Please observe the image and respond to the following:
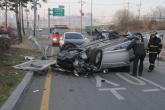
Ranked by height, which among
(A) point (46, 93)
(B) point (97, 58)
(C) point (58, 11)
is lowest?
(A) point (46, 93)

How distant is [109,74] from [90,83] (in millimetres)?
2498

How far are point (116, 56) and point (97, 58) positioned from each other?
3.20 feet

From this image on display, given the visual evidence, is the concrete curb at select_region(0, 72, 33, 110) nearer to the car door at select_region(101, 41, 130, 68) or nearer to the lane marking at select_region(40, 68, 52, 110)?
the lane marking at select_region(40, 68, 52, 110)

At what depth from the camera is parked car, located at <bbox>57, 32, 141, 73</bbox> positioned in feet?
47.4

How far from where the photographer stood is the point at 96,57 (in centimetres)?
1450

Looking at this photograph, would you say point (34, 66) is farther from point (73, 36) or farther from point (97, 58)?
point (73, 36)

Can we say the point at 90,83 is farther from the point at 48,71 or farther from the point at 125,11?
the point at 125,11

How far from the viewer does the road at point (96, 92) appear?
30.0 feet

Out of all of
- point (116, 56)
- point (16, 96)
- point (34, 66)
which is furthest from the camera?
point (116, 56)

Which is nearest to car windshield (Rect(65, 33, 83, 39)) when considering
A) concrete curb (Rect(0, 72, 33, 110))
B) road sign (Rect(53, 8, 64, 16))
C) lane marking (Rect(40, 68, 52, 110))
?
lane marking (Rect(40, 68, 52, 110))

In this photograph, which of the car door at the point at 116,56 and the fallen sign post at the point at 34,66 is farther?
the car door at the point at 116,56

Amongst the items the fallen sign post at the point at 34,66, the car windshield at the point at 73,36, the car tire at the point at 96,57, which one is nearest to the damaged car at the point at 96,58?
the car tire at the point at 96,57

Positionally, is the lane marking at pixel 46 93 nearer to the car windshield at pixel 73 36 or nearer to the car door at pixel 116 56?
the car door at pixel 116 56

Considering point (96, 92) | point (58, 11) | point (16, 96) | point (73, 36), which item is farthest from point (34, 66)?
point (58, 11)
